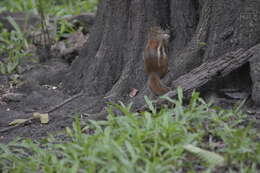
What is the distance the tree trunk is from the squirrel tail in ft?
0.65

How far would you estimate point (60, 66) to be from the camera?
756 centimetres

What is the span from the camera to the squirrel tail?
5.04 meters

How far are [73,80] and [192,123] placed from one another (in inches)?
112

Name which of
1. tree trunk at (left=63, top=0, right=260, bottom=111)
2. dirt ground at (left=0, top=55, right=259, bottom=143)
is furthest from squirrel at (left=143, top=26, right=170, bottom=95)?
dirt ground at (left=0, top=55, right=259, bottom=143)

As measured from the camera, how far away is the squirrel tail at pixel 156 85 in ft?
16.5

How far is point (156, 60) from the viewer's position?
522 centimetres

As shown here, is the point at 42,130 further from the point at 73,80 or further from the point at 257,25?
the point at 257,25

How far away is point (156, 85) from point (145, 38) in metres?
0.91

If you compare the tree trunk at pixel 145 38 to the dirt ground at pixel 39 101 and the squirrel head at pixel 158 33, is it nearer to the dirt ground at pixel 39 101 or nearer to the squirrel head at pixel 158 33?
the squirrel head at pixel 158 33

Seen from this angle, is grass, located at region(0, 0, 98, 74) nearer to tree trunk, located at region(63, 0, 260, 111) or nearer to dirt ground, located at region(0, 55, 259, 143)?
dirt ground, located at region(0, 55, 259, 143)

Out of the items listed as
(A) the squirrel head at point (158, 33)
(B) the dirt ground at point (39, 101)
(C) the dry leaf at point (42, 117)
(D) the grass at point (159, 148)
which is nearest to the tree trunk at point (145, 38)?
(A) the squirrel head at point (158, 33)

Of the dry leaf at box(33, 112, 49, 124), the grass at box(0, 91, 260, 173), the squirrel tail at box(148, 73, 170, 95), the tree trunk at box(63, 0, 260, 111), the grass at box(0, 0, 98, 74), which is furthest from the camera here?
the grass at box(0, 0, 98, 74)

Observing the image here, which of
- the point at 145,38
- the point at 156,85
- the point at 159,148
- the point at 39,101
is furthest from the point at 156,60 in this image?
the point at 39,101

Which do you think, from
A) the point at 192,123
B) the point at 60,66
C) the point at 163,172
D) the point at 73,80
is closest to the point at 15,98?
the point at 73,80
